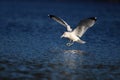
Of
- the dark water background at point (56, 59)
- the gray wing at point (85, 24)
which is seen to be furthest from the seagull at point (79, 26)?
the dark water background at point (56, 59)

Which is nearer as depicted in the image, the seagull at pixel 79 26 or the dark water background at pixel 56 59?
the dark water background at pixel 56 59

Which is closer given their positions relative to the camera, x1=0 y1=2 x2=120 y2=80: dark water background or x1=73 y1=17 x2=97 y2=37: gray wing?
x1=0 y1=2 x2=120 y2=80: dark water background

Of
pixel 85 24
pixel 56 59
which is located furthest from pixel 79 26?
pixel 56 59

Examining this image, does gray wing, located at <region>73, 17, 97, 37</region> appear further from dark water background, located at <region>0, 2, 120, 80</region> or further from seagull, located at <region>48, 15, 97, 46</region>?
dark water background, located at <region>0, 2, 120, 80</region>

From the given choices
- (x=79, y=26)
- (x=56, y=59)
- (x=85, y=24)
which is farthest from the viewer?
(x=79, y=26)

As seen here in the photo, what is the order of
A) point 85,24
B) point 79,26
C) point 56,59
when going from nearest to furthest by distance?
point 85,24 < point 56,59 < point 79,26

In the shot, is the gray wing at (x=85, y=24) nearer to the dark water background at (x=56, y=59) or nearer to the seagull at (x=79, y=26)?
the seagull at (x=79, y=26)

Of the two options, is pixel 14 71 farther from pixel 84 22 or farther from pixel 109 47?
pixel 109 47

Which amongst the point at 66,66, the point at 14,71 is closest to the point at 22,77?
the point at 14,71

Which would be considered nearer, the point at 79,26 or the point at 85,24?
the point at 85,24

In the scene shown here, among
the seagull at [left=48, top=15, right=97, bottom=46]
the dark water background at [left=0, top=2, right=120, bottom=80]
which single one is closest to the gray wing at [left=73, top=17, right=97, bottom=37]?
the seagull at [left=48, top=15, right=97, bottom=46]

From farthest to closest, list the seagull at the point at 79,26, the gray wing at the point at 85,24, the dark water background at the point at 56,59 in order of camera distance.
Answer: the seagull at the point at 79,26 < the gray wing at the point at 85,24 < the dark water background at the point at 56,59

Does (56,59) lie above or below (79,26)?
below

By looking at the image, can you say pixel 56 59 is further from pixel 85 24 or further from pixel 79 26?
pixel 85 24
